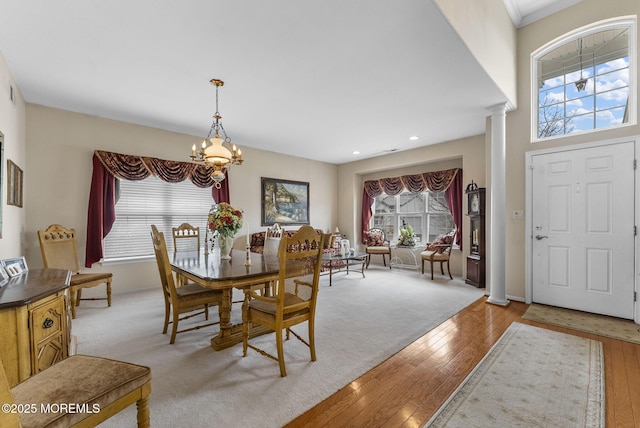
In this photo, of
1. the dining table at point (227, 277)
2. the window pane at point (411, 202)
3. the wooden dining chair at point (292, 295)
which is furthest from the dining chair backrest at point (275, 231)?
the window pane at point (411, 202)

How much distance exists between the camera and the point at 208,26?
2.29 meters

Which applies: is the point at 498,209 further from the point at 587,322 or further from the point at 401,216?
the point at 401,216

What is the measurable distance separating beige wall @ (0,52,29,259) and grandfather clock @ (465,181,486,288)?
6169mm

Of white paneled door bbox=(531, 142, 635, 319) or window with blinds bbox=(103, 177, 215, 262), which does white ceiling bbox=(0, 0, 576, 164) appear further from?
white paneled door bbox=(531, 142, 635, 319)

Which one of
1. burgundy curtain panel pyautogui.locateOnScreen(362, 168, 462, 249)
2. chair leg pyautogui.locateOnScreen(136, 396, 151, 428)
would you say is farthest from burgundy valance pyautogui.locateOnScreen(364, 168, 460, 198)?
chair leg pyautogui.locateOnScreen(136, 396, 151, 428)

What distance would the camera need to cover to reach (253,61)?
280 cm

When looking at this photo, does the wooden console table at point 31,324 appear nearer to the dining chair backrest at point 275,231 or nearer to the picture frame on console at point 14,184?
the picture frame on console at point 14,184

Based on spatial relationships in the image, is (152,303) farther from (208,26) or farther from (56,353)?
(208,26)

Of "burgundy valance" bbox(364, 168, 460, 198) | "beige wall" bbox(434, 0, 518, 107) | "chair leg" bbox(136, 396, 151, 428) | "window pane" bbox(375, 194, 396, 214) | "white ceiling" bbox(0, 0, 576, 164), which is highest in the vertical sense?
"beige wall" bbox(434, 0, 518, 107)

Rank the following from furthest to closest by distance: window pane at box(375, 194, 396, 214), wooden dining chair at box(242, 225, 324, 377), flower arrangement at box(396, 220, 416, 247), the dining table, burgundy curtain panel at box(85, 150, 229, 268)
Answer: window pane at box(375, 194, 396, 214) < flower arrangement at box(396, 220, 416, 247) < burgundy curtain panel at box(85, 150, 229, 268) < the dining table < wooden dining chair at box(242, 225, 324, 377)

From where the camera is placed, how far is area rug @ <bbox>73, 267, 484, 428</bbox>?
5.81 ft

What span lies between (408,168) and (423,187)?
704mm

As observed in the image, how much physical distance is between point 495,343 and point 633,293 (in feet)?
6.53

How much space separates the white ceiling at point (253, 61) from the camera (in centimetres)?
216
